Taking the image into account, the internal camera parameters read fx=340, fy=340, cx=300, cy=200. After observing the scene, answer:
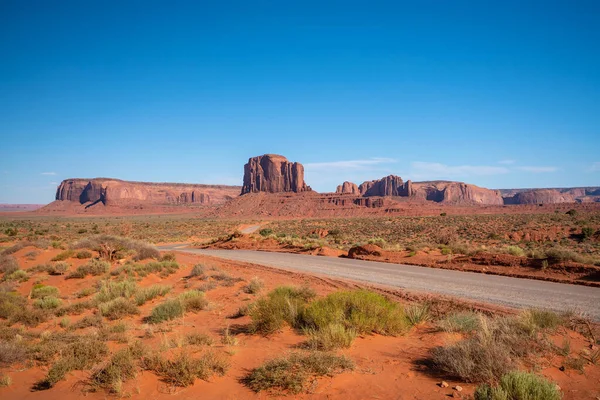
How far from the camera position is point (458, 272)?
565 inches

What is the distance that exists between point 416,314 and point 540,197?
692 feet

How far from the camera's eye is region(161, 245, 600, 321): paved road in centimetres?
881

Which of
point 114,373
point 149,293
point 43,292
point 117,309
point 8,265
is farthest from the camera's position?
point 8,265

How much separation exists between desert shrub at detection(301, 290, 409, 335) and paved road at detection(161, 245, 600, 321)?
3.84 m

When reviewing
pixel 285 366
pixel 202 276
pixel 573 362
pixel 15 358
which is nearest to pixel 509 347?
pixel 573 362

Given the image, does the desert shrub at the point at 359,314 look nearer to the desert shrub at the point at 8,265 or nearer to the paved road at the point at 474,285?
the paved road at the point at 474,285

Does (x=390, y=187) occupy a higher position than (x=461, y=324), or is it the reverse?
(x=390, y=187)

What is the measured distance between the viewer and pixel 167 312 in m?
8.45

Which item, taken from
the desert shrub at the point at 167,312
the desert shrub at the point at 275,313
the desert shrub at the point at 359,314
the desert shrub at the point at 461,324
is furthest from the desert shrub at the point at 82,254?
the desert shrub at the point at 461,324

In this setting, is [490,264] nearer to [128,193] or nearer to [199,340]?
[199,340]

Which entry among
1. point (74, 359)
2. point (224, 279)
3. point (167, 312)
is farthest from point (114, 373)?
point (224, 279)


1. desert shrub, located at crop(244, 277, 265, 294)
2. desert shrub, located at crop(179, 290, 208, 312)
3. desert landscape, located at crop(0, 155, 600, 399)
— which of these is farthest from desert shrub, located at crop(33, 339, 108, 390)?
desert shrub, located at crop(244, 277, 265, 294)

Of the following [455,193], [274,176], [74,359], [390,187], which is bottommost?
[74,359]

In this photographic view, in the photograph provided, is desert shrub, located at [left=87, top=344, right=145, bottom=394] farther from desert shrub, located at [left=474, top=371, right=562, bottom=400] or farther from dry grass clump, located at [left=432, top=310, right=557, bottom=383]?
desert shrub, located at [left=474, top=371, right=562, bottom=400]
